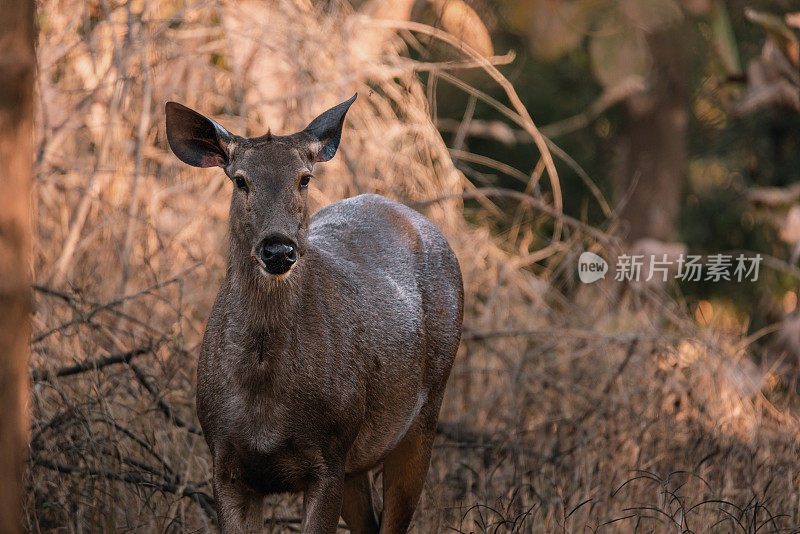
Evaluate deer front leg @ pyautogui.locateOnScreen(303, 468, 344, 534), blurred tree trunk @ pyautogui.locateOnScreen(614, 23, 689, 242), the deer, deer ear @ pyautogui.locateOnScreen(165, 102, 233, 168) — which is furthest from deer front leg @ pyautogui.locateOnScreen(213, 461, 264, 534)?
blurred tree trunk @ pyautogui.locateOnScreen(614, 23, 689, 242)

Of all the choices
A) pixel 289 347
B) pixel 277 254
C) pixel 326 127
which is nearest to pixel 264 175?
pixel 277 254

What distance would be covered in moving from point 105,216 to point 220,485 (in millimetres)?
2709

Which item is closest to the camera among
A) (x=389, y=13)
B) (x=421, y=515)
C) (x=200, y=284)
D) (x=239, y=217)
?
(x=239, y=217)

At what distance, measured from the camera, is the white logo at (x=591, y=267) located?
7.00 m

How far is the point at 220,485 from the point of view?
3.88m

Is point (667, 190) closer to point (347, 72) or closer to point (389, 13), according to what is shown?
point (389, 13)

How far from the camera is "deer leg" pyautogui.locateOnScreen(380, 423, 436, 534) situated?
475 cm

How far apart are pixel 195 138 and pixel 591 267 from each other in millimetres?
3785

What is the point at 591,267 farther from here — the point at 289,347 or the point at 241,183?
the point at 241,183

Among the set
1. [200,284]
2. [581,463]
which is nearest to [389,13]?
[200,284]

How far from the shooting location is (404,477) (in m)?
4.84

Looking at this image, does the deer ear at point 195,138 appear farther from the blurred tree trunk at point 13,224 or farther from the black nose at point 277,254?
the blurred tree trunk at point 13,224

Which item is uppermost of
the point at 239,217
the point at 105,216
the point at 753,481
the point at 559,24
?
the point at 559,24

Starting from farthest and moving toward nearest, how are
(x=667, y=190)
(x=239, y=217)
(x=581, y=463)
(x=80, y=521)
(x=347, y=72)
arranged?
(x=667, y=190) < (x=347, y=72) < (x=581, y=463) < (x=80, y=521) < (x=239, y=217)
